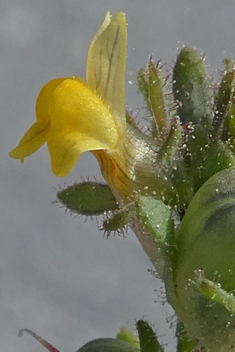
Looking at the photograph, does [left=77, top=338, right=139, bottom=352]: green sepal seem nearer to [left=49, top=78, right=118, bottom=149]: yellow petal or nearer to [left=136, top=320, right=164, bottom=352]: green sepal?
[left=136, top=320, right=164, bottom=352]: green sepal

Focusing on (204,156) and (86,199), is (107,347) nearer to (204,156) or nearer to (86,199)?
(86,199)

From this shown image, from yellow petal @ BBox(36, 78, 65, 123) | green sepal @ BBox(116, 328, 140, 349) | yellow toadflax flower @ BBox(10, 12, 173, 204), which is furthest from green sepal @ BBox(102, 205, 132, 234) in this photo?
green sepal @ BBox(116, 328, 140, 349)

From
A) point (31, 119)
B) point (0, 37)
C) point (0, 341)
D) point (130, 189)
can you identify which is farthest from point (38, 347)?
point (130, 189)

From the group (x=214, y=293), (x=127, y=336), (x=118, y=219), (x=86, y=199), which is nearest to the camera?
(x=214, y=293)

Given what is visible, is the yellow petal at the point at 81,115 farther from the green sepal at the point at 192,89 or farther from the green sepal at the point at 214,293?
the green sepal at the point at 214,293

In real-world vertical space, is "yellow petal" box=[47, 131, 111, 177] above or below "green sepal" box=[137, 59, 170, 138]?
below

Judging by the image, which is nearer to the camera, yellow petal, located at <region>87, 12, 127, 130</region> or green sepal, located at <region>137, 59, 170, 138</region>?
yellow petal, located at <region>87, 12, 127, 130</region>

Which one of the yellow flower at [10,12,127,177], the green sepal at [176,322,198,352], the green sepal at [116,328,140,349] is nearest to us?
the yellow flower at [10,12,127,177]

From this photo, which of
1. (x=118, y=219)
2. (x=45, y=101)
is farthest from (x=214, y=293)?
(x=45, y=101)
